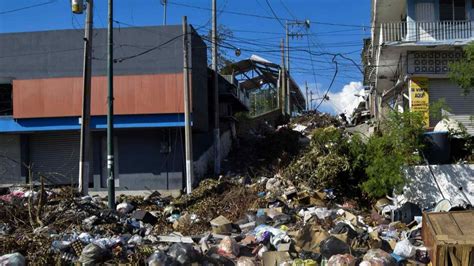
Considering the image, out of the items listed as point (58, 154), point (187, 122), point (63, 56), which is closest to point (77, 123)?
point (58, 154)

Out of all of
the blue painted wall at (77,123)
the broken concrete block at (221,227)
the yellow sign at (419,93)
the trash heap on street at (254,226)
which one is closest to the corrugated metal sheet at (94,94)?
the blue painted wall at (77,123)

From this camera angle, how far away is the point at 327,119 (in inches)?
1641

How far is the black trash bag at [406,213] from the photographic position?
12961 mm

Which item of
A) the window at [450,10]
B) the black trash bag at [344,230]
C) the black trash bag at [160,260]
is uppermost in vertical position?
the window at [450,10]

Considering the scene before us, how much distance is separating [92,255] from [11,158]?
1606cm

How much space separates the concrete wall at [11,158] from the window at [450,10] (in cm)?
2011

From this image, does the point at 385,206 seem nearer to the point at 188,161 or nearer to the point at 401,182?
the point at 401,182

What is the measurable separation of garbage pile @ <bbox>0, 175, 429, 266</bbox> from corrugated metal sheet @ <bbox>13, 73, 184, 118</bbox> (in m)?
6.94

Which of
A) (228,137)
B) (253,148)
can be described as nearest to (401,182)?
(253,148)

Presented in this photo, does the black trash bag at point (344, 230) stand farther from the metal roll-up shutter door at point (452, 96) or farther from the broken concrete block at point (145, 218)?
the metal roll-up shutter door at point (452, 96)

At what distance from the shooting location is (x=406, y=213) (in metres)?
13.1

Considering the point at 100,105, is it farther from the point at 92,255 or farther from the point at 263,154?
the point at 92,255

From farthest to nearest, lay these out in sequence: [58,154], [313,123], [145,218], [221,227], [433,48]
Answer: [313,123], [433,48], [58,154], [145,218], [221,227]

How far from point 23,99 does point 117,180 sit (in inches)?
199
